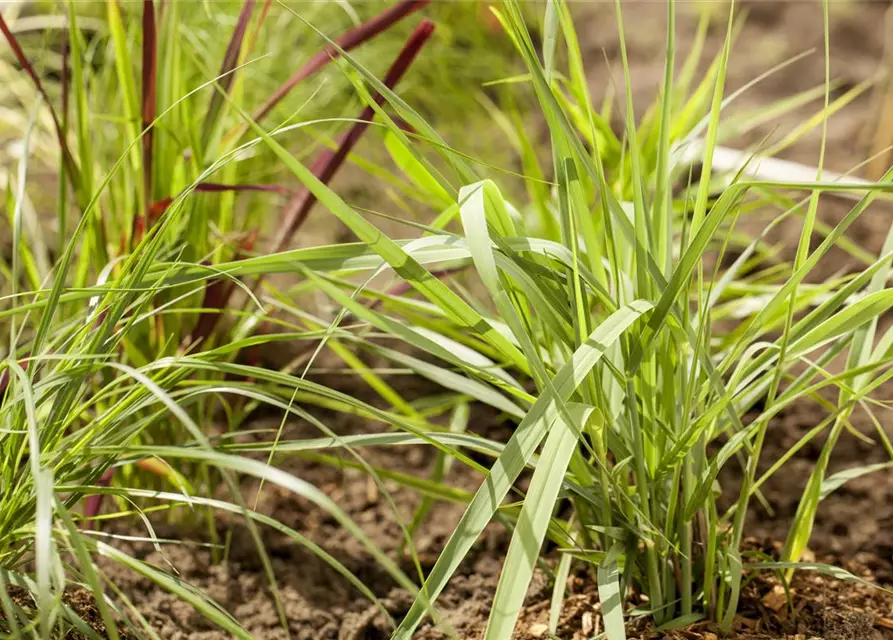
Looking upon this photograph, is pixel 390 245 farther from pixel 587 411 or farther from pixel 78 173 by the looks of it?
pixel 78 173

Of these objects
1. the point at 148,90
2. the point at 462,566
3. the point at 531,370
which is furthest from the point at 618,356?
the point at 148,90

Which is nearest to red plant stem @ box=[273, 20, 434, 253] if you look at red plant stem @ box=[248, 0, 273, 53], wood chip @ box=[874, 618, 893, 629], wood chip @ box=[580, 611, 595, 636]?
red plant stem @ box=[248, 0, 273, 53]

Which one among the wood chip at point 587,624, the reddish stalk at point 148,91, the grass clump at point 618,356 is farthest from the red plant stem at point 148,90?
the wood chip at point 587,624

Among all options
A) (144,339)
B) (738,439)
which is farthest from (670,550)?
(144,339)

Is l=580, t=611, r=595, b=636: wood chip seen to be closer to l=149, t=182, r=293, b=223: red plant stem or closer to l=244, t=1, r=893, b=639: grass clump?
l=244, t=1, r=893, b=639: grass clump

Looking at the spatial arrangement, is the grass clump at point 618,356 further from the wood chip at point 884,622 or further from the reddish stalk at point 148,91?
the reddish stalk at point 148,91

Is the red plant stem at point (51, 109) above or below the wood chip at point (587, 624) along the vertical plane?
above
